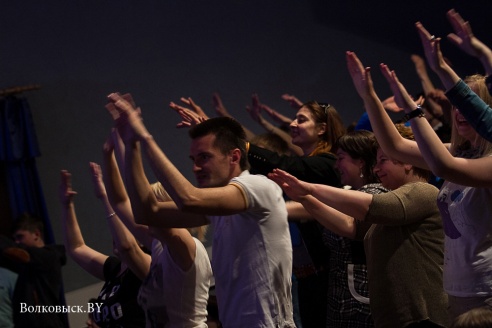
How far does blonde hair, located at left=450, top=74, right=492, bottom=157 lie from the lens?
7.06 ft

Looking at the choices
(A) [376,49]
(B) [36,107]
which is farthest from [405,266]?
(A) [376,49]

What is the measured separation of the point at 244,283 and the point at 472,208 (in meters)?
0.66

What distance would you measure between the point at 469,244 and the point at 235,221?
2.15 ft

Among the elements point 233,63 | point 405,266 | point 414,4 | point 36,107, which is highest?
point 414,4

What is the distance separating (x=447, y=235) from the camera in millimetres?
2205

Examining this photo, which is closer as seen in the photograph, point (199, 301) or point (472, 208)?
point (472, 208)

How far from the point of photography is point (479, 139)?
2182 mm

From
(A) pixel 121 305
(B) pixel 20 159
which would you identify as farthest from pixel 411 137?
(B) pixel 20 159

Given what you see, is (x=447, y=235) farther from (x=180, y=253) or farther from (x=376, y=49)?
(x=376, y=49)

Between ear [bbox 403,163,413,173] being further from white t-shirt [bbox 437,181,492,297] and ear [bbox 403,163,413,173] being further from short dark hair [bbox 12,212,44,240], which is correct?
short dark hair [bbox 12,212,44,240]

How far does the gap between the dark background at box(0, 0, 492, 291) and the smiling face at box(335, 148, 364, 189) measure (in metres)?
3.22

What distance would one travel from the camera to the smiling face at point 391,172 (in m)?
2.55

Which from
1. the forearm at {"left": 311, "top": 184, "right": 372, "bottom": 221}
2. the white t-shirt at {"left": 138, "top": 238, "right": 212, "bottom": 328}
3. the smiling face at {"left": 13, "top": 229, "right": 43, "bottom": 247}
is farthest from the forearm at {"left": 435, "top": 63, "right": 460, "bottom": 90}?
the smiling face at {"left": 13, "top": 229, "right": 43, "bottom": 247}

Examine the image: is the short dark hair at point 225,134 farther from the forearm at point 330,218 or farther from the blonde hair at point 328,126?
the blonde hair at point 328,126
